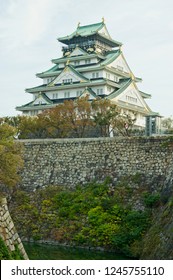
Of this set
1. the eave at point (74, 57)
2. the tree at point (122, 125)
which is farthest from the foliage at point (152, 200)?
the eave at point (74, 57)

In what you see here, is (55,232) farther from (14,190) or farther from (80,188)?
(14,190)

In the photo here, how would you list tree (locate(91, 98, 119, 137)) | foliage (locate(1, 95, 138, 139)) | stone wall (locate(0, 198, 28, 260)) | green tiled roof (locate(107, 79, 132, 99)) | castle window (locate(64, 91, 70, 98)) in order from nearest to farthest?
stone wall (locate(0, 198, 28, 260)) < tree (locate(91, 98, 119, 137)) < foliage (locate(1, 95, 138, 139)) < green tiled roof (locate(107, 79, 132, 99)) < castle window (locate(64, 91, 70, 98))

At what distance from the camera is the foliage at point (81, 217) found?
2197cm

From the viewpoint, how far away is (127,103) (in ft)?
145

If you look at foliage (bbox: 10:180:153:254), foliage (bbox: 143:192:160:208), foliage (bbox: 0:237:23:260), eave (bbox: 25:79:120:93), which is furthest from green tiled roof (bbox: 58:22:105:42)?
foliage (bbox: 0:237:23:260)

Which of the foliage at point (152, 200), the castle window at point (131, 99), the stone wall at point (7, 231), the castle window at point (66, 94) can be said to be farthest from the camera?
the castle window at point (131, 99)

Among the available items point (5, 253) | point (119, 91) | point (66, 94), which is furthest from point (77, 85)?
point (5, 253)

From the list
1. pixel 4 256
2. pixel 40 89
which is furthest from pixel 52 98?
pixel 4 256

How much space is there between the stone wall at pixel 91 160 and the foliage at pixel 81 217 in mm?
798

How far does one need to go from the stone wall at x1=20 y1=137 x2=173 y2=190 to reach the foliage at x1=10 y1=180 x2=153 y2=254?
2.62 ft

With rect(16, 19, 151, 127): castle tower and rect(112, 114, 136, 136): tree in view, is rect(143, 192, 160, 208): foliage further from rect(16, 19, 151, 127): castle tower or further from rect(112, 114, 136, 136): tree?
rect(16, 19, 151, 127): castle tower

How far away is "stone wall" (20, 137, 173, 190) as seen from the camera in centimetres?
2497

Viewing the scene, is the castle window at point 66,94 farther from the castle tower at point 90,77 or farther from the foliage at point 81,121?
the foliage at point 81,121

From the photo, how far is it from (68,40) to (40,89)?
7.01 m
